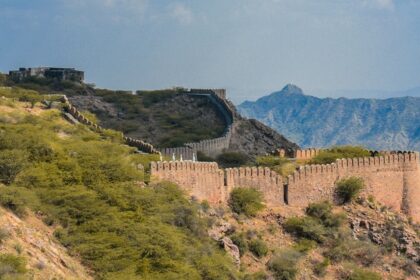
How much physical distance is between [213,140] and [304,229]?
59.2ft

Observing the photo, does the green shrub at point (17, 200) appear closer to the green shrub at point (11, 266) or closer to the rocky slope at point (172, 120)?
the green shrub at point (11, 266)

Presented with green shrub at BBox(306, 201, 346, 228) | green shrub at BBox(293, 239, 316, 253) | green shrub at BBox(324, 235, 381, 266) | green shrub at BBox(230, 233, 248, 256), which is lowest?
green shrub at BBox(324, 235, 381, 266)

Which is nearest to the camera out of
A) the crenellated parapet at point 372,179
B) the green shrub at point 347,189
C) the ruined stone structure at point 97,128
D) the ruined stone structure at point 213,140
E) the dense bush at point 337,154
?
the crenellated parapet at point 372,179

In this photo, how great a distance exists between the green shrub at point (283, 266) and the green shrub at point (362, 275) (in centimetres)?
197

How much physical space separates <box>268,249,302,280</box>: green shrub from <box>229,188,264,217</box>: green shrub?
6.61 feet

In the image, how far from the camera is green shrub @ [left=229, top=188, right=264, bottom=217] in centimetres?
2728

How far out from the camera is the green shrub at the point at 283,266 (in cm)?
2502

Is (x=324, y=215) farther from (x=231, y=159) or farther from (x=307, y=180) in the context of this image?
(x=231, y=159)

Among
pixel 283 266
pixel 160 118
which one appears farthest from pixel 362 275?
pixel 160 118

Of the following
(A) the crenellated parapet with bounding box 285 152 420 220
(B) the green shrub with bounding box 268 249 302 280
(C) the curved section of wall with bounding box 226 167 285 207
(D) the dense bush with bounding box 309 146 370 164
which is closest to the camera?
(B) the green shrub with bounding box 268 249 302 280

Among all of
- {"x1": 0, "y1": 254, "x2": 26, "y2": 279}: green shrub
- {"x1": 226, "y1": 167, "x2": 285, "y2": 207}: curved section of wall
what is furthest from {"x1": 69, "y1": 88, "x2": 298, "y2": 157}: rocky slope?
{"x1": 0, "y1": 254, "x2": 26, "y2": 279}: green shrub

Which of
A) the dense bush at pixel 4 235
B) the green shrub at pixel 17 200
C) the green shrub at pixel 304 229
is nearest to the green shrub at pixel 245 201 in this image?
the green shrub at pixel 304 229

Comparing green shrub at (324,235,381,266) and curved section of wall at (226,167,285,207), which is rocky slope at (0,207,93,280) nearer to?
curved section of wall at (226,167,285,207)

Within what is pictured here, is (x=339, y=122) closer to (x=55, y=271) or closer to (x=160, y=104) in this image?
(x=160, y=104)
